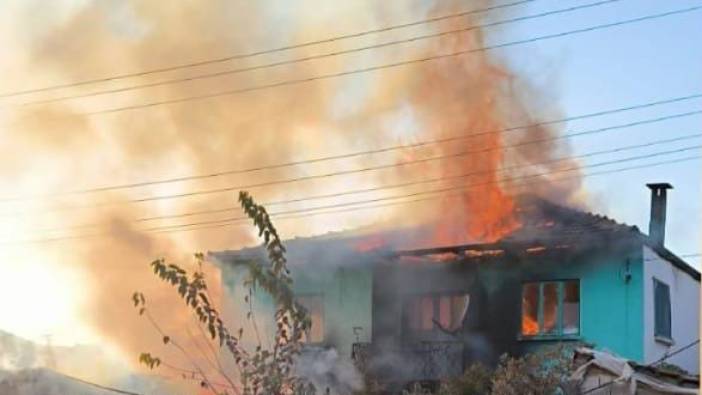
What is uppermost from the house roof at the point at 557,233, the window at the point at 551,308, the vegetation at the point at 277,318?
the house roof at the point at 557,233

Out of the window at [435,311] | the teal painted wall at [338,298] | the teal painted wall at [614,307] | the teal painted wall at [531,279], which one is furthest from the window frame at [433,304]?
the teal painted wall at [614,307]

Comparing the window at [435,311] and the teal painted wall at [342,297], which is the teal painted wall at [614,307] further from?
the teal painted wall at [342,297]

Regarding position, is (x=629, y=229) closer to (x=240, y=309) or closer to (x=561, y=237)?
(x=561, y=237)

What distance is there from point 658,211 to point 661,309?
2234 millimetres

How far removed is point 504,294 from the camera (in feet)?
76.6

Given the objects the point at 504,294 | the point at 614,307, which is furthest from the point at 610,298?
the point at 504,294

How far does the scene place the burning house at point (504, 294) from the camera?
71.9ft

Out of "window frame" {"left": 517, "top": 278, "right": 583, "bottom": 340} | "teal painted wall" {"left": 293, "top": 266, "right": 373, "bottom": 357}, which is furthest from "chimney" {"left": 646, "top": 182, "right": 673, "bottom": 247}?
"teal painted wall" {"left": 293, "top": 266, "right": 373, "bottom": 357}

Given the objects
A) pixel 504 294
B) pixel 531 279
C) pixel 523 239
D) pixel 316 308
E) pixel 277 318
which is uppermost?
pixel 523 239

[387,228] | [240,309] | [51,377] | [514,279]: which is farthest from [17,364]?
[514,279]

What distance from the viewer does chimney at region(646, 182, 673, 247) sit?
23297 millimetres

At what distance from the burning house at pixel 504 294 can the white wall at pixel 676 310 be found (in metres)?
0.02

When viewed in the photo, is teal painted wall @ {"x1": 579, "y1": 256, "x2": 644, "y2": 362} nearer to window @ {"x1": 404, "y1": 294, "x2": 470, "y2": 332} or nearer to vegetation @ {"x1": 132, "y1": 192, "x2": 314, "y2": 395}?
window @ {"x1": 404, "y1": 294, "x2": 470, "y2": 332}

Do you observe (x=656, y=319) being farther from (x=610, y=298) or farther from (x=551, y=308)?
(x=551, y=308)
